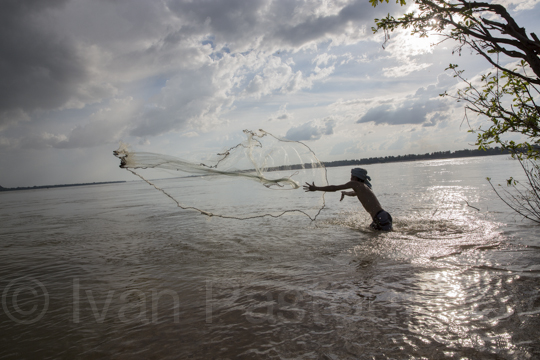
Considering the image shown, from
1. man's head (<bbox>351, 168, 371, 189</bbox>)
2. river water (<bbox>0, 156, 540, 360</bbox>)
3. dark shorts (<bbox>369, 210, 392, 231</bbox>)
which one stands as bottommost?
river water (<bbox>0, 156, 540, 360</bbox>)

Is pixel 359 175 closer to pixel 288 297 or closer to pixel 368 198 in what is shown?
pixel 368 198

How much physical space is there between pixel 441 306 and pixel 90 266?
304 inches

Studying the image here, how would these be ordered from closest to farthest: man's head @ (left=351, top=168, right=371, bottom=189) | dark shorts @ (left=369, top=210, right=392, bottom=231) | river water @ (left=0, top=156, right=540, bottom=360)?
1. river water @ (left=0, top=156, right=540, bottom=360)
2. man's head @ (left=351, top=168, right=371, bottom=189)
3. dark shorts @ (left=369, top=210, right=392, bottom=231)

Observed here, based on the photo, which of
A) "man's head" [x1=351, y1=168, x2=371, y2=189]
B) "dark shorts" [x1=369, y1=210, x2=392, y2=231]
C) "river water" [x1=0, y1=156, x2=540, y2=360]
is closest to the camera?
"river water" [x1=0, y1=156, x2=540, y2=360]

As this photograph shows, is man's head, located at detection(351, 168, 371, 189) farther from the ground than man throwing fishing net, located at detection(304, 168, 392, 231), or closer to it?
farther from the ground

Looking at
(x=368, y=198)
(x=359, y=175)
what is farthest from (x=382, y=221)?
(x=359, y=175)

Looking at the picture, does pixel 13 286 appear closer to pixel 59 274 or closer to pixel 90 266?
pixel 59 274

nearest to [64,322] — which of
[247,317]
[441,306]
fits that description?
[247,317]

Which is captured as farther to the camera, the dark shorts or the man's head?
the dark shorts

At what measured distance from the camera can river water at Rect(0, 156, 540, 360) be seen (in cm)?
326

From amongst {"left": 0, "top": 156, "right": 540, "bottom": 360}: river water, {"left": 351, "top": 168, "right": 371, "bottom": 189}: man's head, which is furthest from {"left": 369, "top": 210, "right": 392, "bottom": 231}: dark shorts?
{"left": 351, "top": 168, "right": 371, "bottom": 189}: man's head

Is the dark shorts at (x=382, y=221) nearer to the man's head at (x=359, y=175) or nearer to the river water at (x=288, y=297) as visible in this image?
the river water at (x=288, y=297)

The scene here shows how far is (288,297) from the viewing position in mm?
4520

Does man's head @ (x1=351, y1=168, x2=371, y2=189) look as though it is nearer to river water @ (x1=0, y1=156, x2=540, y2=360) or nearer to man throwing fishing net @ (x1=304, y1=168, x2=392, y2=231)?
man throwing fishing net @ (x1=304, y1=168, x2=392, y2=231)
